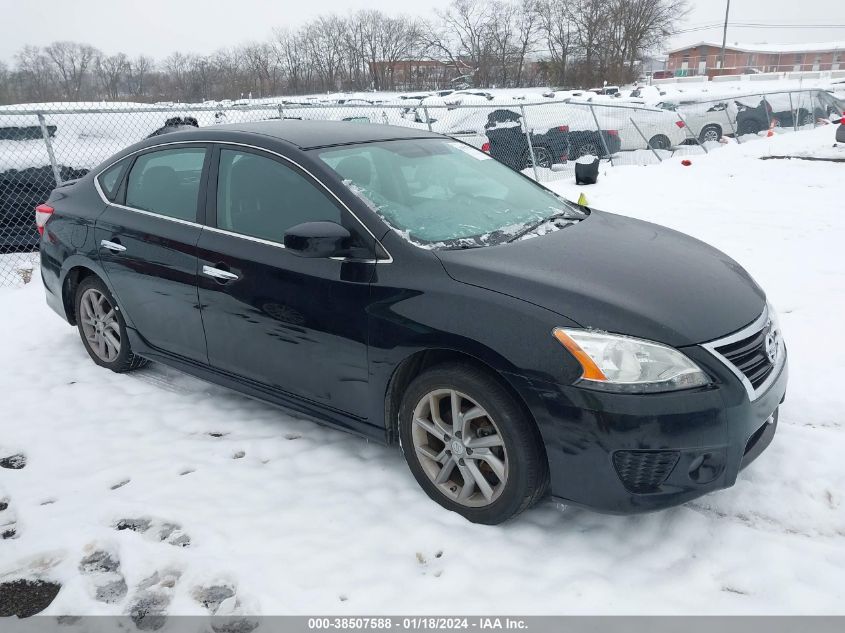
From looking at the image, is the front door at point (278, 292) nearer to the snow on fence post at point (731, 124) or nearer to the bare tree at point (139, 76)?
the snow on fence post at point (731, 124)

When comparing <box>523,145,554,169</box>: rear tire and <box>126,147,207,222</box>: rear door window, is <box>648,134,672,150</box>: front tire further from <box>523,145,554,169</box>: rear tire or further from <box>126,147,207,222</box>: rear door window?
<box>126,147,207,222</box>: rear door window

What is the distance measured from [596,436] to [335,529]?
3.98 feet

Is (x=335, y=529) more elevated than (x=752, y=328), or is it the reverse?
(x=752, y=328)

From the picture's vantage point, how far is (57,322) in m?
5.65

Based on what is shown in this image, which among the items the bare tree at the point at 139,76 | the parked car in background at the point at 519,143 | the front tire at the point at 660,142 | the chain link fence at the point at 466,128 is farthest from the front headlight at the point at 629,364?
the bare tree at the point at 139,76

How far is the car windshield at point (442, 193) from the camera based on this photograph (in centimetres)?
312

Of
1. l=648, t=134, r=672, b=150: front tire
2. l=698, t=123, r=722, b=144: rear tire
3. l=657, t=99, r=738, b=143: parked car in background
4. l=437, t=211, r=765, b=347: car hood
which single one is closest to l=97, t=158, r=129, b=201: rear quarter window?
l=437, t=211, r=765, b=347: car hood

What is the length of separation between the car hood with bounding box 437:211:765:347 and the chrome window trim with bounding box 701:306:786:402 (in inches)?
1.1

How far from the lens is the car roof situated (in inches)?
139

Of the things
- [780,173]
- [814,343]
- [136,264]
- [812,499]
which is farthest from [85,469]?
[780,173]

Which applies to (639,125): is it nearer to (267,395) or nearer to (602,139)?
(602,139)

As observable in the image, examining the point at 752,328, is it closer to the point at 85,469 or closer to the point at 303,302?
the point at 303,302

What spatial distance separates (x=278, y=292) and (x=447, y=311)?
0.97 metres

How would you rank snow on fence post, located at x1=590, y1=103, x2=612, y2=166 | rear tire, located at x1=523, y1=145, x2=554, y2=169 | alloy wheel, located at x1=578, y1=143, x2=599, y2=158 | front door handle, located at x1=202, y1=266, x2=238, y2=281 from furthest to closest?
alloy wheel, located at x1=578, y1=143, x2=599, y2=158 → snow on fence post, located at x1=590, y1=103, x2=612, y2=166 → rear tire, located at x1=523, y1=145, x2=554, y2=169 → front door handle, located at x1=202, y1=266, x2=238, y2=281
